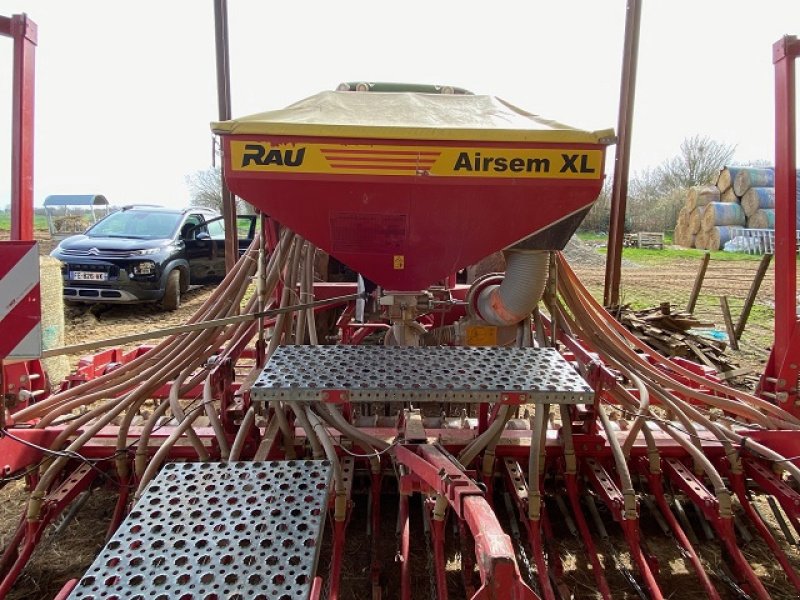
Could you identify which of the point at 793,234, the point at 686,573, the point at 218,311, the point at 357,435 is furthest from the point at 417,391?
the point at 793,234

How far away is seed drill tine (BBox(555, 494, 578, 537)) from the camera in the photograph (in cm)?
274

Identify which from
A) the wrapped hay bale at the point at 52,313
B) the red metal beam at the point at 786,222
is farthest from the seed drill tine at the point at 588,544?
the wrapped hay bale at the point at 52,313

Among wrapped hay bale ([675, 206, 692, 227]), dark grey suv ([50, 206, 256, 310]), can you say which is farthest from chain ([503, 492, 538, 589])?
wrapped hay bale ([675, 206, 692, 227])

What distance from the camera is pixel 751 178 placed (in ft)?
73.7

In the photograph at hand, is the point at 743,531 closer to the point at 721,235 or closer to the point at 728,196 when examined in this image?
the point at 721,235

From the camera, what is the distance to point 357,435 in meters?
2.47

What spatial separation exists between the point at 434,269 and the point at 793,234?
2028 millimetres

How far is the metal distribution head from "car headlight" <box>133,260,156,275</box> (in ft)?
21.8

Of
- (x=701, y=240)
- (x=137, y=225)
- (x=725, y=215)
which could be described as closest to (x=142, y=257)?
(x=137, y=225)

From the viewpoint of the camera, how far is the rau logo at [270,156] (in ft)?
7.47

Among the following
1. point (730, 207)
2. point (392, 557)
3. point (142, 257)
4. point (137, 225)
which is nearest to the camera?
point (392, 557)

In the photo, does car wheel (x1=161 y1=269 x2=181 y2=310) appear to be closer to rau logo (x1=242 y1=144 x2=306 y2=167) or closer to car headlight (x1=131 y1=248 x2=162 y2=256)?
car headlight (x1=131 y1=248 x2=162 y2=256)

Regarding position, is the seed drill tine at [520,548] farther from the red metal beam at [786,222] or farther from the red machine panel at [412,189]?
the red metal beam at [786,222]

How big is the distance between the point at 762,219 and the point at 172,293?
72.6 feet
